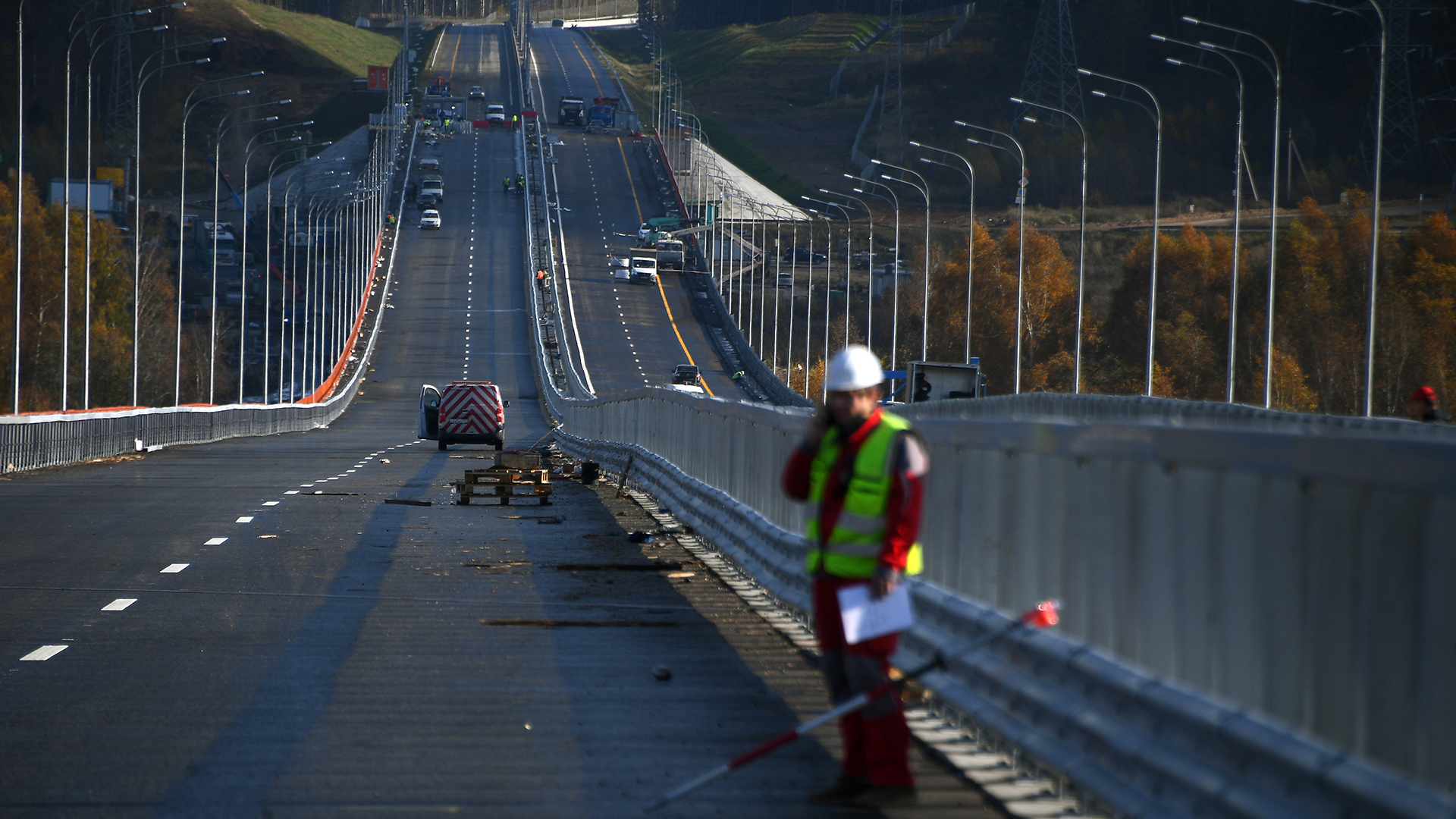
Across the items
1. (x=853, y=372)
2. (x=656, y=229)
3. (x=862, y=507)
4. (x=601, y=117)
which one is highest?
(x=601, y=117)

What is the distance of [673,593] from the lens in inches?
543

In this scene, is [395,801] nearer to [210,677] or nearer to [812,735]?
[812,735]

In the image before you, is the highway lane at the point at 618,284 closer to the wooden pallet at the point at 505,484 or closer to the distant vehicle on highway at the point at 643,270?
the distant vehicle on highway at the point at 643,270

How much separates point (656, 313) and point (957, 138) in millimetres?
77877

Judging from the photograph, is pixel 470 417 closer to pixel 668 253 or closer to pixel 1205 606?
pixel 1205 606

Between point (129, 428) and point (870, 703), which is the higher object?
point (870, 703)

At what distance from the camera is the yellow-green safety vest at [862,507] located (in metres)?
6.65

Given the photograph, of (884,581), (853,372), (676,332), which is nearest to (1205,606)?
(884,581)

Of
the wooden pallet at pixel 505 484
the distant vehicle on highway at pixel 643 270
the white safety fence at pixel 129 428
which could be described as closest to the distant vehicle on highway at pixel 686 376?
the white safety fence at pixel 129 428

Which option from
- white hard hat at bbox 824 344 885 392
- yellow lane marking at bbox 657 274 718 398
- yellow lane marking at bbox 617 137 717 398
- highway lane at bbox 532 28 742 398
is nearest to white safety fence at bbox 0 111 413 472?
yellow lane marking at bbox 617 137 717 398

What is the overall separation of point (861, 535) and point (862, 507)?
11cm

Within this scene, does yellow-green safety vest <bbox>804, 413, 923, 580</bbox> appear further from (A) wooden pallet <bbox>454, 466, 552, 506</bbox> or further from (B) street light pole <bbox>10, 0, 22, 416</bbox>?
(B) street light pole <bbox>10, 0, 22, 416</bbox>

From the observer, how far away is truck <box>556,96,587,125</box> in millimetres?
187250

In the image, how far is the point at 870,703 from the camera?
6.77 m
